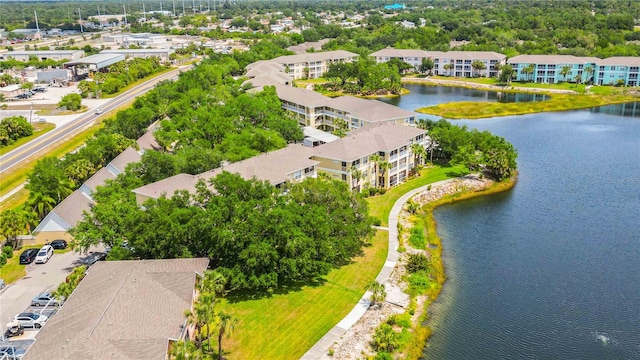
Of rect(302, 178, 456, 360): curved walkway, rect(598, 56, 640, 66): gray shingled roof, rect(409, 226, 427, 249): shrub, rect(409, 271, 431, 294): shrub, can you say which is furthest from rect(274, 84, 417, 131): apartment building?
rect(598, 56, 640, 66): gray shingled roof

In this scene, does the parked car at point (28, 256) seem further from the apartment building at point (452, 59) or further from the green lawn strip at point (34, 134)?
the apartment building at point (452, 59)

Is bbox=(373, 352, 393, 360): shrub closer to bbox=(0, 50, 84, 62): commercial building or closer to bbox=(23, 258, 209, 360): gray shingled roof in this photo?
bbox=(23, 258, 209, 360): gray shingled roof

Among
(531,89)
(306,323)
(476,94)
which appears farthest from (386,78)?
(306,323)

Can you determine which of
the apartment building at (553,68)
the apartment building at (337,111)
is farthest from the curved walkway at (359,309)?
the apartment building at (553,68)

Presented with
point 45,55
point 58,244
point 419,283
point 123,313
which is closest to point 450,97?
point 419,283

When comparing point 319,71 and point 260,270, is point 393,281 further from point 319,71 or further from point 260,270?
point 319,71

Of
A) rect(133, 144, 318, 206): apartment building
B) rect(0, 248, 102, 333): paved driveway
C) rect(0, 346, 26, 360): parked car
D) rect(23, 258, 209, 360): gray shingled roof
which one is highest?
rect(133, 144, 318, 206): apartment building
